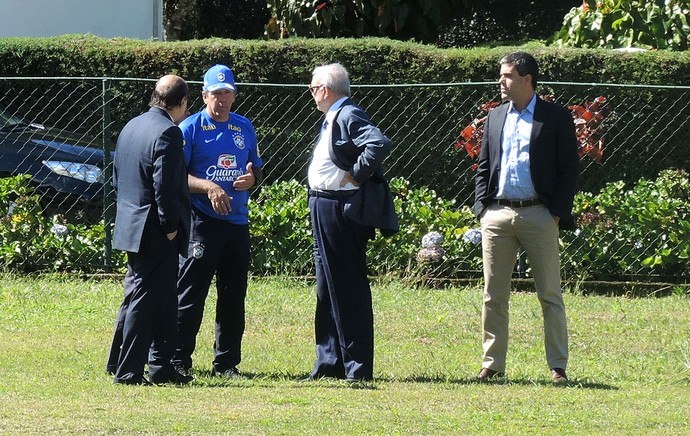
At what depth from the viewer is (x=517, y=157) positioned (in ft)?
23.2

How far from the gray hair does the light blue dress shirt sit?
924 millimetres

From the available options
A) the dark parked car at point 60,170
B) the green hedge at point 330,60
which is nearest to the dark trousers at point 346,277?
the dark parked car at point 60,170

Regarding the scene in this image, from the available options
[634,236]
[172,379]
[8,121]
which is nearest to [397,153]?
[634,236]

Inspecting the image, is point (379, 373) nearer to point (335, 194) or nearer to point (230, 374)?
point (230, 374)

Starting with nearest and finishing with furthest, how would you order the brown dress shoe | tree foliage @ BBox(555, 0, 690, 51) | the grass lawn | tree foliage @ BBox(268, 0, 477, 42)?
the grass lawn < the brown dress shoe < tree foliage @ BBox(555, 0, 690, 51) < tree foliage @ BBox(268, 0, 477, 42)

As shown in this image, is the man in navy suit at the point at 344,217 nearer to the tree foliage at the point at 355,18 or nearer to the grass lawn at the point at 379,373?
the grass lawn at the point at 379,373

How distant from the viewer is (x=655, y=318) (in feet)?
29.8

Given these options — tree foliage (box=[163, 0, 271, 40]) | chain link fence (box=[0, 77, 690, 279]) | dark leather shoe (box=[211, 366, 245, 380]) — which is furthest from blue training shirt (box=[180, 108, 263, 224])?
tree foliage (box=[163, 0, 271, 40])

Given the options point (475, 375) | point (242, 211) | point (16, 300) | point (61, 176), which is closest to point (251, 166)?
point (242, 211)

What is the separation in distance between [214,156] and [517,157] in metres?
1.71

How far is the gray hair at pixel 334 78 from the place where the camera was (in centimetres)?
703

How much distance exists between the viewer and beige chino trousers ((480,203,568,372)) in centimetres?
709

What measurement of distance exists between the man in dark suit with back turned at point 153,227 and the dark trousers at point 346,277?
0.76 metres

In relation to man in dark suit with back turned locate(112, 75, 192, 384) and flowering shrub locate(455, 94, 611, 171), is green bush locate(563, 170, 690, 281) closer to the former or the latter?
flowering shrub locate(455, 94, 611, 171)
